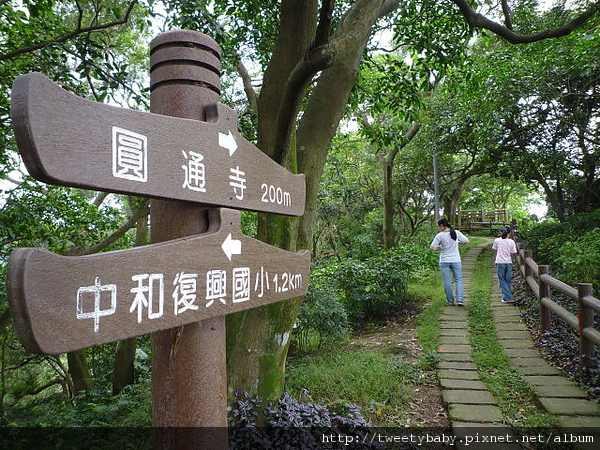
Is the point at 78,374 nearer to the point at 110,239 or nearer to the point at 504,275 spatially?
the point at 110,239

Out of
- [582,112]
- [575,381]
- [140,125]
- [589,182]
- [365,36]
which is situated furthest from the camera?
[589,182]

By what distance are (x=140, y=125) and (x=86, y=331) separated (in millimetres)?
648

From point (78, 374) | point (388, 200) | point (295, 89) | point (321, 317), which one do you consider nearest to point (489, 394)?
point (321, 317)

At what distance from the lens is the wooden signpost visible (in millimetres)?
979

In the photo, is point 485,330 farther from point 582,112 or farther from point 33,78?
point 582,112

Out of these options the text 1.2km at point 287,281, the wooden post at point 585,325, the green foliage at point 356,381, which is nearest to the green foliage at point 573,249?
the wooden post at point 585,325

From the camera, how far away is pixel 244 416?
10.0ft

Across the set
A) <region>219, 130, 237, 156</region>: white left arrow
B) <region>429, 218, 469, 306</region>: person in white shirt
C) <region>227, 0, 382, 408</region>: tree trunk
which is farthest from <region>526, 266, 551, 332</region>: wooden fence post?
<region>219, 130, 237, 156</region>: white left arrow

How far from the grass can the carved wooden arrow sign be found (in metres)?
3.45

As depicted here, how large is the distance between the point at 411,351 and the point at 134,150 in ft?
17.2

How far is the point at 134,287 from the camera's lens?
1.17 meters

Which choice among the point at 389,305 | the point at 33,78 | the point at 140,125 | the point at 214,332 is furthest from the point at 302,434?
the point at 389,305

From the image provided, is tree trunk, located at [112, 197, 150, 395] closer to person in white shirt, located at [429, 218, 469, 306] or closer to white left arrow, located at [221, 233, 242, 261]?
person in white shirt, located at [429, 218, 469, 306]

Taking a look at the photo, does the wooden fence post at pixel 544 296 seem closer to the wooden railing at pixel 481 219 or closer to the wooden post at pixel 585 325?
the wooden post at pixel 585 325
